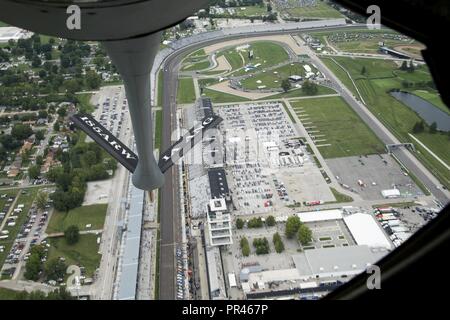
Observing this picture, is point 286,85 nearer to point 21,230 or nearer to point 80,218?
point 80,218

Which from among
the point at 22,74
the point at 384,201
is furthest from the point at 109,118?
the point at 384,201

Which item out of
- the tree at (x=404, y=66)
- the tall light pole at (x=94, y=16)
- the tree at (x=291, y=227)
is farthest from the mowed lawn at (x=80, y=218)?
the tree at (x=404, y=66)

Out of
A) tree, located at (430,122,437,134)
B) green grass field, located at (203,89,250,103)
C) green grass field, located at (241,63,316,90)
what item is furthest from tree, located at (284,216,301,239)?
green grass field, located at (241,63,316,90)

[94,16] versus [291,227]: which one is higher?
[94,16]

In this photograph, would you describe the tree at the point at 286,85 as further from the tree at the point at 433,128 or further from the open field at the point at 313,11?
the open field at the point at 313,11

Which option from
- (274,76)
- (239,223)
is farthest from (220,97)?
(239,223)

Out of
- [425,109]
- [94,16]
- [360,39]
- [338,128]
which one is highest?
[94,16]
